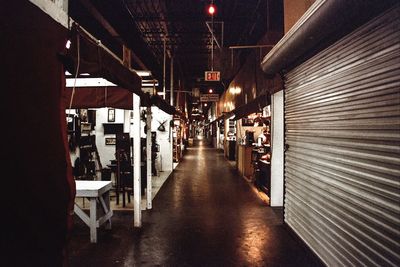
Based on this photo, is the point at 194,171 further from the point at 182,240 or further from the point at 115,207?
the point at 182,240

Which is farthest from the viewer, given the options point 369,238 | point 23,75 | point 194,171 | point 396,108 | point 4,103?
point 194,171

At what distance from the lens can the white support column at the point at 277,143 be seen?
754 cm

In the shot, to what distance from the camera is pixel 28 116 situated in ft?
6.91

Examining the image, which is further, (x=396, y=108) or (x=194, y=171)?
(x=194, y=171)

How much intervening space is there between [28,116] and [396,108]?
3.09m

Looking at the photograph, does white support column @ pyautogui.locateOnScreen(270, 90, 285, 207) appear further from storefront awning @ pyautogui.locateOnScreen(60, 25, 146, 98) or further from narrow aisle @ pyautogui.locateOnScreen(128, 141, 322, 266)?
storefront awning @ pyautogui.locateOnScreen(60, 25, 146, 98)

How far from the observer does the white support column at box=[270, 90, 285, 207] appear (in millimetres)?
7535

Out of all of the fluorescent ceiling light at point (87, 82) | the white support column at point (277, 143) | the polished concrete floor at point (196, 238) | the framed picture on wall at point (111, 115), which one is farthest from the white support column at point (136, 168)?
the framed picture on wall at point (111, 115)

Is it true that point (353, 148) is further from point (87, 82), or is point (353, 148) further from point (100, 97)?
point (87, 82)

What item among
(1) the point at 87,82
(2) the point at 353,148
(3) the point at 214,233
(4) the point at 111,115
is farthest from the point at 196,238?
(4) the point at 111,115

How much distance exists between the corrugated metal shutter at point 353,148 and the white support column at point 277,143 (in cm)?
235

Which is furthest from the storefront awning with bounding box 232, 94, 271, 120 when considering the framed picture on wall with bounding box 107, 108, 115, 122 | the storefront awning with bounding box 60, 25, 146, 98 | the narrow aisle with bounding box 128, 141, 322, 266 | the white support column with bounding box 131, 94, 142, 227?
the framed picture on wall with bounding box 107, 108, 115, 122

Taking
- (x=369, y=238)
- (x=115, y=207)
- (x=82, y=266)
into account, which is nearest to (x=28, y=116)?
(x=82, y=266)

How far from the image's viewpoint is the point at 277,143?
7527 millimetres
